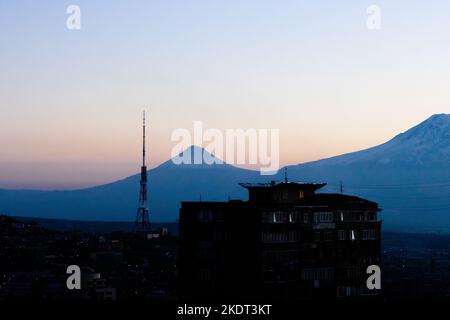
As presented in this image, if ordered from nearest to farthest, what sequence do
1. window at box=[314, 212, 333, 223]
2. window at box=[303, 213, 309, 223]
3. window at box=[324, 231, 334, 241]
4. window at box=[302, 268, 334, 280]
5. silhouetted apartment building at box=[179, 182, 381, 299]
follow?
silhouetted apartment building at box=[179, 182, 381, 299] < window at box=[302, 268, 334, 280] < window at box=[303, 213, 309, 223] < window at box=[314, 212, 333, 223] < window at box=[324, 231, 334, 241]

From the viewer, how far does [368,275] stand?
71.5 meters

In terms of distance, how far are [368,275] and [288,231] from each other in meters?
7.87

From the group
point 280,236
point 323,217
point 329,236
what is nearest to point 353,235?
point 329,236

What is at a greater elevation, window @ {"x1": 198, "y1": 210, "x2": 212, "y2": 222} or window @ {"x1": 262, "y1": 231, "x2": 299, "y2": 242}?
window @ {"x1": 198, "y1": 210, "x2": 212, "y2": 222}

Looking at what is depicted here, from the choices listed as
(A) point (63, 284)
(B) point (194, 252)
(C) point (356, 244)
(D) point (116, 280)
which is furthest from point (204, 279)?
(D) point (116, 280)

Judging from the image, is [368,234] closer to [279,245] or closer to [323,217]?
[323,217]

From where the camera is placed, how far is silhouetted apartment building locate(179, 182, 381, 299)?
2675 inches

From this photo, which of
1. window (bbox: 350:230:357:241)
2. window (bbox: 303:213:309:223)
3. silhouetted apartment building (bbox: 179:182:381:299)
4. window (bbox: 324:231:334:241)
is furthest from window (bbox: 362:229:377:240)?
window (bbox: 303:213:309:223)

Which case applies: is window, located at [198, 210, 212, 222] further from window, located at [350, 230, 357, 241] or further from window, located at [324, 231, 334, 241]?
window, located at [350, 230, 357, 241]

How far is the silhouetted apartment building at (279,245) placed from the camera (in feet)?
223

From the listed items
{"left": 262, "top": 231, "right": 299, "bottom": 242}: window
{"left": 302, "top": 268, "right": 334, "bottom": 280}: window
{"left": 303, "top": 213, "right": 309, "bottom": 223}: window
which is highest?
{"left": 303, "top": 213, "right": 309, "bottom": 223}: window

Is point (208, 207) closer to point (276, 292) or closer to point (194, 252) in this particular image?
point (194, 252)

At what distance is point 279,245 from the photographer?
68.6 metres
